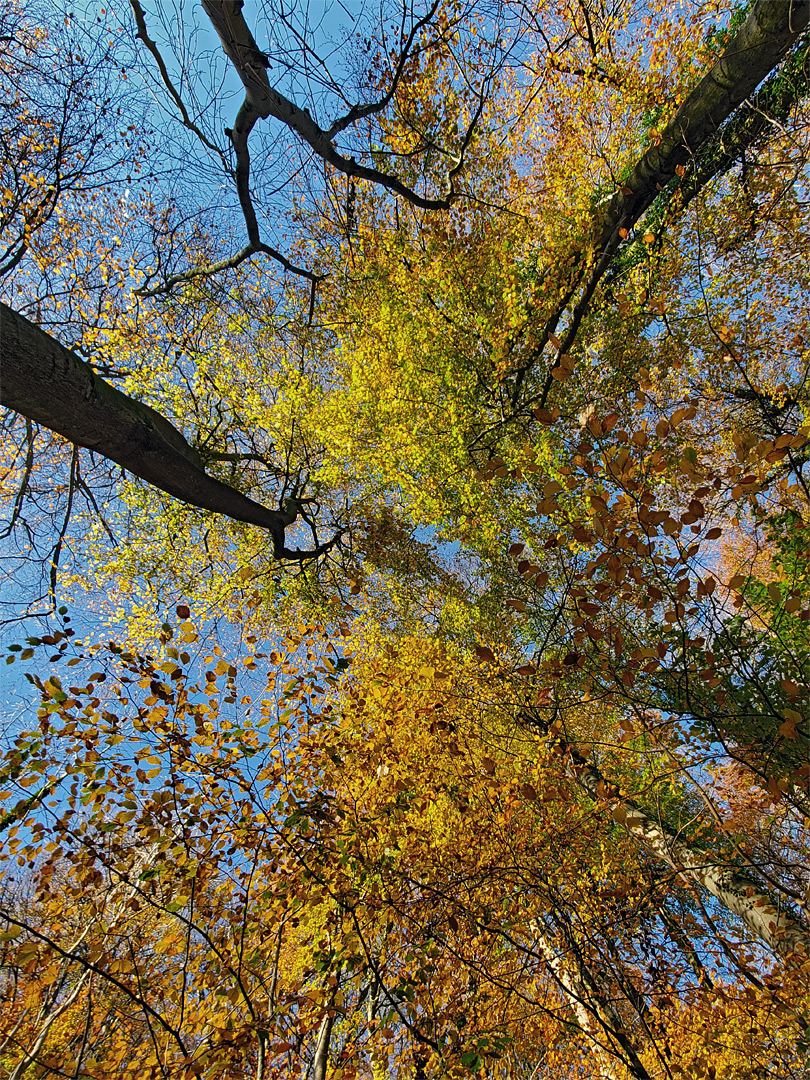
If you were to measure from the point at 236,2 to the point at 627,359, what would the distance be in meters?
9.24

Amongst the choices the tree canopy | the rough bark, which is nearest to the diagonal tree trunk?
the tree canopy

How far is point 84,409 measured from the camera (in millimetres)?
3092

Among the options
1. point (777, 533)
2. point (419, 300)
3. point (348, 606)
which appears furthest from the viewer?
point (348, 606)

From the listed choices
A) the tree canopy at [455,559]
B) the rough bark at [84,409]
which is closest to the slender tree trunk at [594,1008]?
the tree canopy at [455,559]

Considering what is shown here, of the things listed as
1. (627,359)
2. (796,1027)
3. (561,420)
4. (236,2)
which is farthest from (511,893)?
(627,359)

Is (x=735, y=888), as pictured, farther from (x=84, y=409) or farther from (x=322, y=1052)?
(x=84, y=409)

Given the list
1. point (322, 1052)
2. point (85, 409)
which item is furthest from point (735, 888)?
point (85, 409)

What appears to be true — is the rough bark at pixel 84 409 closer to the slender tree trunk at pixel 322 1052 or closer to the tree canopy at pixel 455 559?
the tree canopy at pixel 455 559

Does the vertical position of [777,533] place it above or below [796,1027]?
above

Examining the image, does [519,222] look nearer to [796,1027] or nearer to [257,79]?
[257,79]

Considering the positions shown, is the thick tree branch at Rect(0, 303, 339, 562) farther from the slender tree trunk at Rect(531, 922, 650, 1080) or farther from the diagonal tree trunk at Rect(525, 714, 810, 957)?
the slender tree trunk at Rect(531, 922, 650, 1080)

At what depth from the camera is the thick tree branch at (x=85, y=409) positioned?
266 cm

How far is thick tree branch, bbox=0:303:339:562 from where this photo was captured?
8.71 feet

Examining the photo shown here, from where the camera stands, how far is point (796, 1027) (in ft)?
17.2
